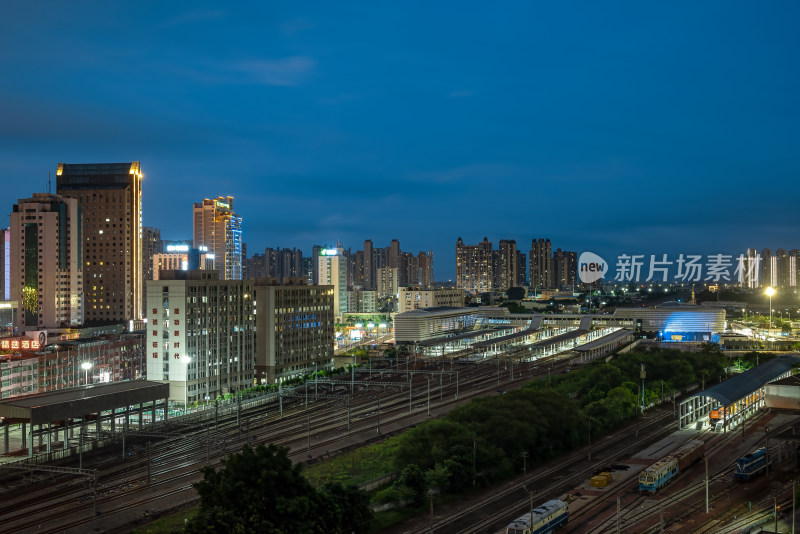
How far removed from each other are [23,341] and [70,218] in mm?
31840

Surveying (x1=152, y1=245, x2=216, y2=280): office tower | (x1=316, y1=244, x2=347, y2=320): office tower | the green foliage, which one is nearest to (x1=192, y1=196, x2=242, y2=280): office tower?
(x1=152, y1=245, x2=216, y2=280): office tower

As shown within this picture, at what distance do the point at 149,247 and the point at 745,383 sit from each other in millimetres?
125672

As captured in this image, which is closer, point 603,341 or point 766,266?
point 603,341

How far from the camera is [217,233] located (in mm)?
142125

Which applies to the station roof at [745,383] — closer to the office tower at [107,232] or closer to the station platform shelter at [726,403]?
the station platform shelter at [726,403]

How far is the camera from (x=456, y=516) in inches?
974

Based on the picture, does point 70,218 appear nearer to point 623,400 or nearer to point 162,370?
point 162,370

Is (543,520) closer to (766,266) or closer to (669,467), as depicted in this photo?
(669,467)

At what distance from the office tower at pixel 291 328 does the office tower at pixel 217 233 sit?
7781 cm

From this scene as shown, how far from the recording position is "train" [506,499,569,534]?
21.2 metres

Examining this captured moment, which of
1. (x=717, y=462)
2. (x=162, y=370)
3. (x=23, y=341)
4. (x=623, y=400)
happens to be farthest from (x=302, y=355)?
(x=717, y=462)

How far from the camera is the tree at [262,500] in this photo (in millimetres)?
18047

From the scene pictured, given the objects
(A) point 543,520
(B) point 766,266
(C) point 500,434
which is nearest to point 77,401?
(C) point 500,434

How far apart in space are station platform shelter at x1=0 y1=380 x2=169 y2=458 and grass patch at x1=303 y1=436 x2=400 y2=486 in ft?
35.6
